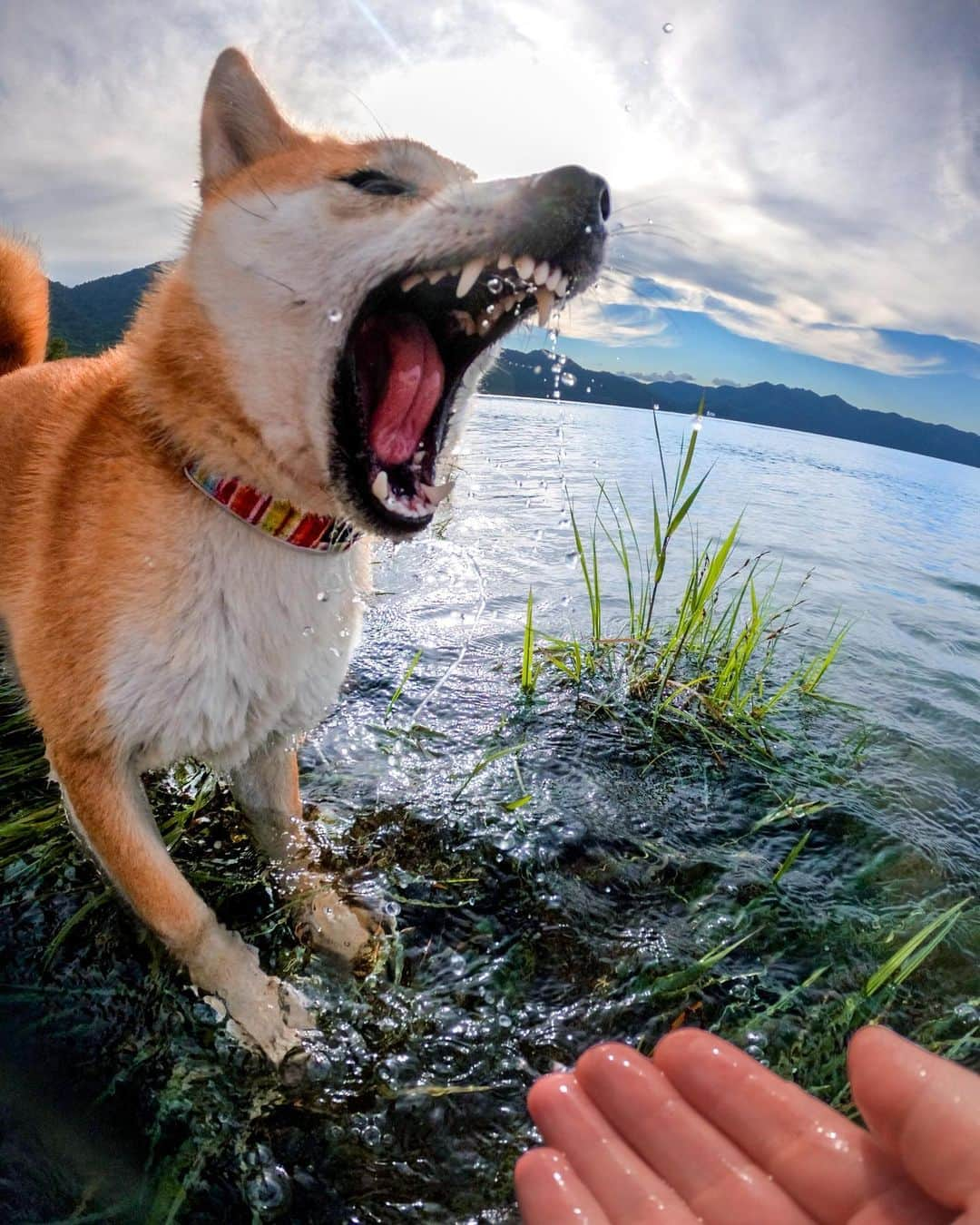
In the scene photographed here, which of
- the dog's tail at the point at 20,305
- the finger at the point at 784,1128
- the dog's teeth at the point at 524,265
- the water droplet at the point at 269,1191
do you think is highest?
the dog's teeth at the point at 524,265

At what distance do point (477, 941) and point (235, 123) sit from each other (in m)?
2.43

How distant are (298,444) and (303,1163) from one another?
5.27 ft

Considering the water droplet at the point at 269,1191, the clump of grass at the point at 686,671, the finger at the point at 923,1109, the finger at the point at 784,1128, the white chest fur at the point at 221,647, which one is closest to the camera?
the finger at the point at 923,1109

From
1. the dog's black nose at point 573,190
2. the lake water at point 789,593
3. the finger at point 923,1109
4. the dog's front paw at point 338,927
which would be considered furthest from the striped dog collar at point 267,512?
the finger at point 923,1109

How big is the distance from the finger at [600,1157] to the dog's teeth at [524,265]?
180 centimetres

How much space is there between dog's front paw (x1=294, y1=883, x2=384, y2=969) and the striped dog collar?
3.58ft

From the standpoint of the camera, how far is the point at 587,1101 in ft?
4.63

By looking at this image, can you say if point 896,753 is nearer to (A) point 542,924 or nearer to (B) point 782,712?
(B) point 782,712

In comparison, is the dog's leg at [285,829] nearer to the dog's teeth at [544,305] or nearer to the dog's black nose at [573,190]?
the dog's teeth at [544,305]

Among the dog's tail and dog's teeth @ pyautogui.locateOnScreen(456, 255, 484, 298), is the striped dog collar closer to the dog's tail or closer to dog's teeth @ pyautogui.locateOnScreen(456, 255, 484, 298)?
dog's teeth @ pyautogui.locateOnScreen(456, 255, 484, 298)

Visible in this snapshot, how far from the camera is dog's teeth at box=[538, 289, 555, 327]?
1.98 m

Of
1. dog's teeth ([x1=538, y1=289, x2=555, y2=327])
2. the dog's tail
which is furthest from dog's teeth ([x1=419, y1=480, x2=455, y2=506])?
the dog's tail

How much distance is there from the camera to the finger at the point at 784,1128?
1188 mm

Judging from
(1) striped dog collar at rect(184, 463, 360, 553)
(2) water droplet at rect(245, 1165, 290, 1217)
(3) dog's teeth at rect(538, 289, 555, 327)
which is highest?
(3) dog's teeth at rect(538, 289, 555, 327)
